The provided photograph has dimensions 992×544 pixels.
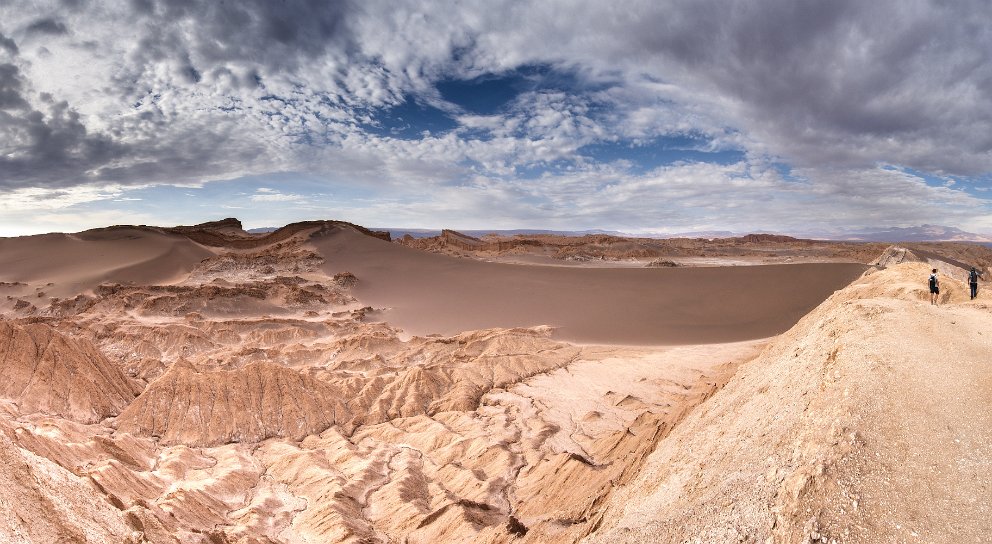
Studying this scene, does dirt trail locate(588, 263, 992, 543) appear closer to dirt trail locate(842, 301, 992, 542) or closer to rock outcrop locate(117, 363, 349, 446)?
dirt trail locate(842, 301, 992, 542)

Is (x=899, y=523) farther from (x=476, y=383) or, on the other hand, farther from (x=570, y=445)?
(x=476, y=383)

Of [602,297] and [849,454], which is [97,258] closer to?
[602,297]

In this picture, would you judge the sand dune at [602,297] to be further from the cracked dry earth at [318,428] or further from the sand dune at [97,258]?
the sand dune at [97,258]

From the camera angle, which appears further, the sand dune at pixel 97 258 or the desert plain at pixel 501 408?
the sand dune at pixel 97 258

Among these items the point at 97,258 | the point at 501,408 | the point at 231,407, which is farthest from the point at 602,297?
the point at 97,258

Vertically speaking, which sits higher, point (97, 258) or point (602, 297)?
point (97, 258)

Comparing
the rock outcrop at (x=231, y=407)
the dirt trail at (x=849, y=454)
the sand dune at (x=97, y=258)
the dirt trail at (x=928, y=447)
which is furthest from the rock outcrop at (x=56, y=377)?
the sand dune at (x=97, y=258)

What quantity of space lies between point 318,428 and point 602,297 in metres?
29.3

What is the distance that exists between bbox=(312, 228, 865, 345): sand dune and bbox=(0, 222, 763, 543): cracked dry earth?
5033 millimetres

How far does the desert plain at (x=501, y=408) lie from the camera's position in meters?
5.16

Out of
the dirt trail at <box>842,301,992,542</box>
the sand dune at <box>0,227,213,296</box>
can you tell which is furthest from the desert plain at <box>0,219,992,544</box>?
the sand dune at <box>0,227,213,296</box>

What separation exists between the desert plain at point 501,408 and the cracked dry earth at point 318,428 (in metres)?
0.09

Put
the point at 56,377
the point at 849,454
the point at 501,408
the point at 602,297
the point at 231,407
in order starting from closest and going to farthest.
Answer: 1. the point at 849,454
2. the point at 231,407
3. the point at 56,377
4. the point at 501,408
5. the point at 602,297

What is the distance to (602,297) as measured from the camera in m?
42.9
